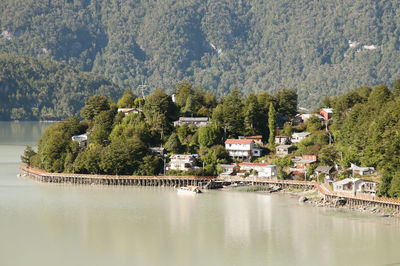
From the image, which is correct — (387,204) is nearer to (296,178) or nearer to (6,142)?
(296,178)

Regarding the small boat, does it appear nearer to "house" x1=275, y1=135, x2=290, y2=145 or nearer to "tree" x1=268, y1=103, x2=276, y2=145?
"tree" x1=268, y1=103, x2=276, y2=145

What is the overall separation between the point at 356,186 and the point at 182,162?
20.8 meters

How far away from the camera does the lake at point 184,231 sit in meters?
48.3

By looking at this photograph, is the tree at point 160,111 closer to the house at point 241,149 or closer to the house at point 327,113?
the house at point 241,149

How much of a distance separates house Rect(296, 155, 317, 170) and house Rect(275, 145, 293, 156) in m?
5.01

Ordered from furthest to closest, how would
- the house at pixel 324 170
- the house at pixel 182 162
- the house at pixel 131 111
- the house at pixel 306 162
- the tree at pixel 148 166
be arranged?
the house at pixel 131 111 < the house at pixel 182 162 < the tree at pixel 148 166 < the house at pixel 306 162 < the house at pixel 324 170

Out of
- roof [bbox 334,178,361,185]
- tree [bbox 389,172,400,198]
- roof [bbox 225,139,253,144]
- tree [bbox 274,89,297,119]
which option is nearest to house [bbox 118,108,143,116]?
roof [bbox 225,139,253,144]

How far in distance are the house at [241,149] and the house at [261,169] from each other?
3.56 meters

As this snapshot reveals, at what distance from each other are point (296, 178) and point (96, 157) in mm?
21315

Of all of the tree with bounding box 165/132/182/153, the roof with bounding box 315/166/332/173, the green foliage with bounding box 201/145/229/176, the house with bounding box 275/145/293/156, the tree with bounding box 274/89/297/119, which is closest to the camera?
the roof with bounding box 315/166/332/173

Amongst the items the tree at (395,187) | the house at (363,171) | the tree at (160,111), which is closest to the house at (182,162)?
the tree at (160,111)

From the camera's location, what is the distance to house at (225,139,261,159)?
271 ft

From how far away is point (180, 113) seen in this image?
314 ft

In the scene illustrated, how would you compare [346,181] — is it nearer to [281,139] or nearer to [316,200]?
[316,200]
